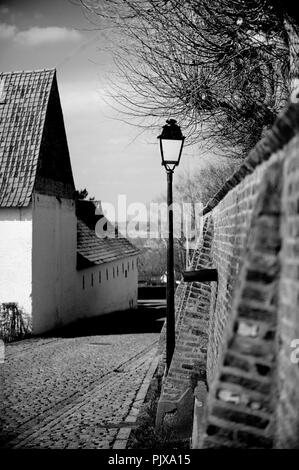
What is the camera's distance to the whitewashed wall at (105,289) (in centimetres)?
2538

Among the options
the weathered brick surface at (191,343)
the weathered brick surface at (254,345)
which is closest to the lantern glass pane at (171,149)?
the weathered brick surface at (191,343)

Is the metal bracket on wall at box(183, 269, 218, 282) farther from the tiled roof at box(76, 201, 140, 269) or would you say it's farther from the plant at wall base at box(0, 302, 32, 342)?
the tiled roof at box(76, 201, 140, 269)

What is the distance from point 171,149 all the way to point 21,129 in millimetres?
13066

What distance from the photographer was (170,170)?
861 cm

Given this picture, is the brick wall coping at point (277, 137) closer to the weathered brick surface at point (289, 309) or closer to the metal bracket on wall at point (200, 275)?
the weathered brick surface at point (289, 309)

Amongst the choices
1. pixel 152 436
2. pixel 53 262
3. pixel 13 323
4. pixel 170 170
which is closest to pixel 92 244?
pixel 53 262

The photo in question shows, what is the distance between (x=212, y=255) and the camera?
21.9 feet

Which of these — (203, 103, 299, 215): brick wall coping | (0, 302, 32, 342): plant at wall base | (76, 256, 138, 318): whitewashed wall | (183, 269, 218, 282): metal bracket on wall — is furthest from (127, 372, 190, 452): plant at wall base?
(76, 256, 138, 318): whitewashed wall

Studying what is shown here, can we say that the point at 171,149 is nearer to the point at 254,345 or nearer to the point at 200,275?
the point at 200,275

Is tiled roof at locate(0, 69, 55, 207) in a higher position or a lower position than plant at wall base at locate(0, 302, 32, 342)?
higher

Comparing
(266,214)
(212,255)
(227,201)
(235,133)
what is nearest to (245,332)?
(266,214)

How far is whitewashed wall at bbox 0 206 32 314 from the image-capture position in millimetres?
18828

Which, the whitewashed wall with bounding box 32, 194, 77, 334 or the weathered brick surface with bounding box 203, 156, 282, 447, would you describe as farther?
the whitewashed wall with bounding box 32, 194, 77, 334

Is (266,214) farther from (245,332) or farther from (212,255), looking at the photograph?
(212,255)
